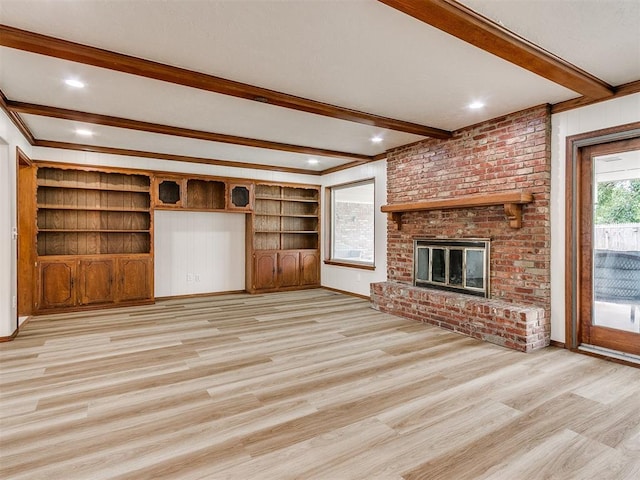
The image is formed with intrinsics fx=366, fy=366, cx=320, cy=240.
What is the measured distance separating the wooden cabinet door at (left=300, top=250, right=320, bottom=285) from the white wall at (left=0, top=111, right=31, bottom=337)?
4557 mm

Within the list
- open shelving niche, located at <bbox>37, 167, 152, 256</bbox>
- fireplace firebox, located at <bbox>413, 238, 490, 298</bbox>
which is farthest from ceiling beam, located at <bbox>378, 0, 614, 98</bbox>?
open shelving niche, located at <bbox>37, 167, 152, 256</bbox>

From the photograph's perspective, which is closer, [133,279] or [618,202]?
[618,202]

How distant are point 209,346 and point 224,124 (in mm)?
2575

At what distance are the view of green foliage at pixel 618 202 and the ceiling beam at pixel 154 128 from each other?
3.49 m

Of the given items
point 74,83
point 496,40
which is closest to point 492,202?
point 496,40

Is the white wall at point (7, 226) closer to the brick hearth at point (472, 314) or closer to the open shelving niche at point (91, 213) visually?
the open shelving niche at point (91, 213)

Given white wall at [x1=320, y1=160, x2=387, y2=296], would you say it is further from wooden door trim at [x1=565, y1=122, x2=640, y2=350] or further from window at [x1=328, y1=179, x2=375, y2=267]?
wooden door trim at [x1=565, y1=122, x2=640, y2=350]

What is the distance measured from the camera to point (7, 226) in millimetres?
3969

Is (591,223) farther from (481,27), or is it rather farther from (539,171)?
(481,27)

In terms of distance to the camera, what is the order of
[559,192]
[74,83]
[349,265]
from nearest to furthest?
[74,83] → [559,192] → [349,265]

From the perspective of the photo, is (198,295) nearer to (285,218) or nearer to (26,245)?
(285,218)

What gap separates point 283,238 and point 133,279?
9.53ft

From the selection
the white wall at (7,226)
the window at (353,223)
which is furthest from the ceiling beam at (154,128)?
the window at (353,223)

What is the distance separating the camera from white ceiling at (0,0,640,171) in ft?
7.13
